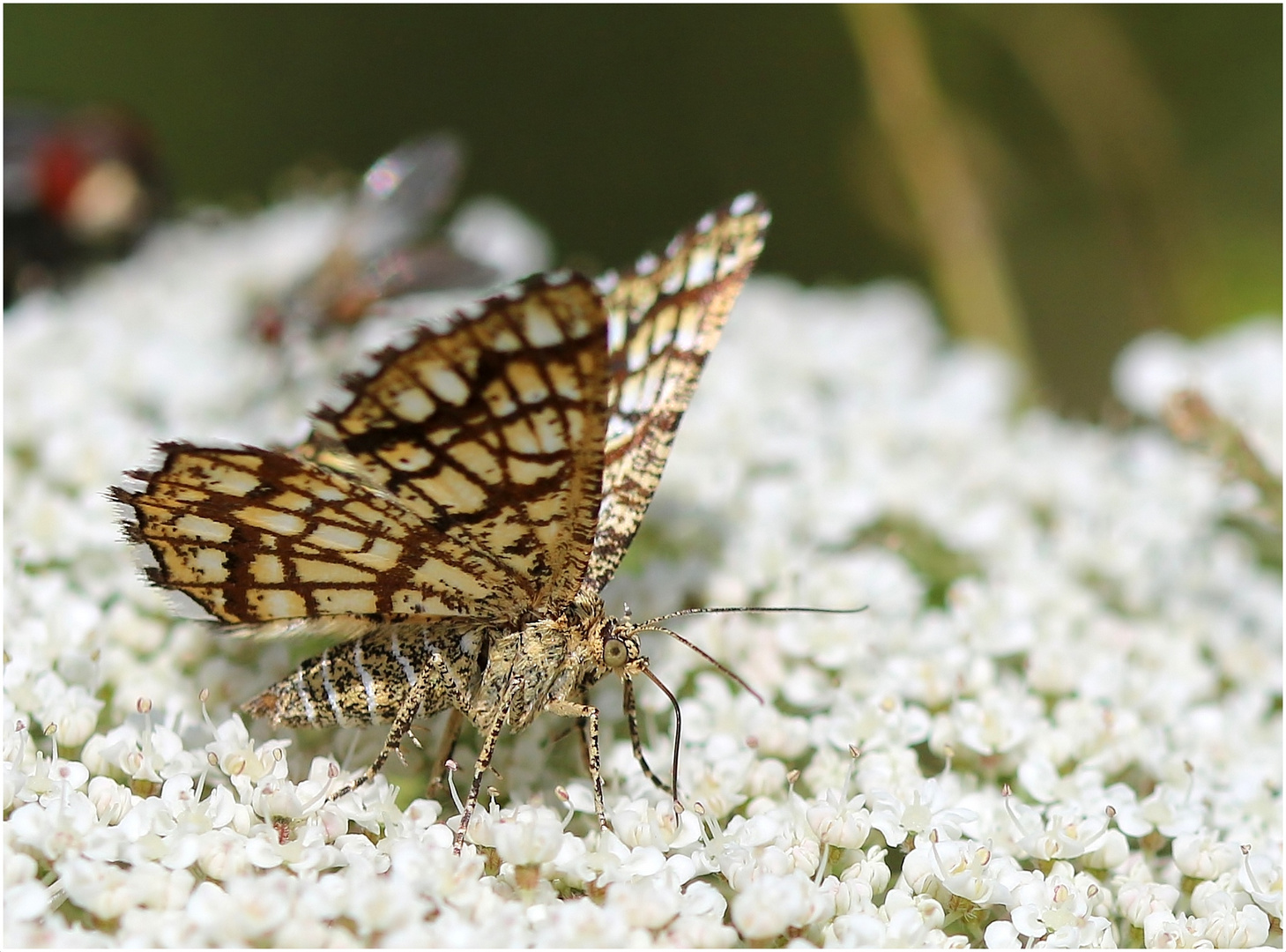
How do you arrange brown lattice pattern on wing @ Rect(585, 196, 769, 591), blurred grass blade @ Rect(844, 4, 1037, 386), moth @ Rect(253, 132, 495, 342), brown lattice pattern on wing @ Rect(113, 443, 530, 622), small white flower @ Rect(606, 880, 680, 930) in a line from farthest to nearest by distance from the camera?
blurred grass blade @ Rect(844, 4, 1037, 386) < moth @ Rect(253, 132, 495, 342) < brown lattice pattern on wing @ Rect(585, 196, 769, 591) < brown lattice pattern on wing @ Rect(113, 443, 530, 622) < small white flower @ Rect(606, 880, 680, 930)

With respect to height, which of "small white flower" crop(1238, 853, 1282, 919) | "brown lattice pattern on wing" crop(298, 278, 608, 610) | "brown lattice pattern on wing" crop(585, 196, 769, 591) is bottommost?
"small white flower" crop(1238, 853, 1282, 919)

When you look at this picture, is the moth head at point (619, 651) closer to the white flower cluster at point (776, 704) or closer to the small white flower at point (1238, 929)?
the white flower cluster at point (776, 704)

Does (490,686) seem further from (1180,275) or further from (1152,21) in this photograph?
(1152,21)

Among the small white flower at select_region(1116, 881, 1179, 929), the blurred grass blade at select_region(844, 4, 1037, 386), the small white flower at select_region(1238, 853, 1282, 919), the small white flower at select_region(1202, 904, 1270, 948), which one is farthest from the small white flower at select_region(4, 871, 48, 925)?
the blurred grass blade at select_region(844, 4, 1037, 386)

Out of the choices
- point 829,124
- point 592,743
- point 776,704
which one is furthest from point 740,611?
point 829,124

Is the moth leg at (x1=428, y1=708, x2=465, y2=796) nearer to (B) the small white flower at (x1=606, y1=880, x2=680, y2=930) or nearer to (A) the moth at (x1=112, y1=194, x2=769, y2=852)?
(A) the moth at (x1=112, y1=194, x2=769, y2=852)

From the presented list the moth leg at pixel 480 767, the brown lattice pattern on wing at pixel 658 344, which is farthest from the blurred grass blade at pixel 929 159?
the moth leg at pixel 480 767

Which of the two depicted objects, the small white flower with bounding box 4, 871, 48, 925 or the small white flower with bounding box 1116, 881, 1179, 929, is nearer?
the small white flower with bounding box 4, 871, 48, 925
